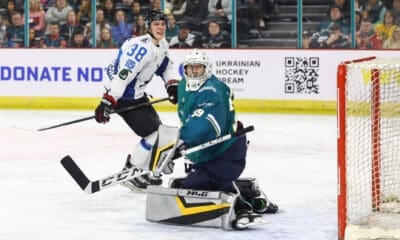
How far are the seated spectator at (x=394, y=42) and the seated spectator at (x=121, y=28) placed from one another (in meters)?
2.66

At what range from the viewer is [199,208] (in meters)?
4.58

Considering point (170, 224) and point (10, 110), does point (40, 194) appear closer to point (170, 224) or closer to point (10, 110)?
point (170, 224)

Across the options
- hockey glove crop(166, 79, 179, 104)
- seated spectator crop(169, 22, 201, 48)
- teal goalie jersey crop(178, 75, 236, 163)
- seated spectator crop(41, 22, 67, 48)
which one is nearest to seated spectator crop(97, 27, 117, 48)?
seated spectator crop(41, 22, 67, 48)

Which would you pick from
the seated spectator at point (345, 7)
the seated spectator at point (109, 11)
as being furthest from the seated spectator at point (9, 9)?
the seated spectator at point (345, 7)

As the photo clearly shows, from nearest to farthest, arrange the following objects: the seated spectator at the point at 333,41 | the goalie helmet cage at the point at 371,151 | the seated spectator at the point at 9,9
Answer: the goalie helmet cage at the point at 371,151
the seated spectator at the point at 333,41
the seated spectator at the point at 9,9

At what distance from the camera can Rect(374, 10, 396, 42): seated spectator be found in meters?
9.80

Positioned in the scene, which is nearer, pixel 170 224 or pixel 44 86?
pixel 170 224

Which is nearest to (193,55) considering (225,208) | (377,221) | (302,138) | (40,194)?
(225,208)

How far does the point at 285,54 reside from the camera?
9.86 metres

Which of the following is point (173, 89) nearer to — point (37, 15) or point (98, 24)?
point (98, 24)

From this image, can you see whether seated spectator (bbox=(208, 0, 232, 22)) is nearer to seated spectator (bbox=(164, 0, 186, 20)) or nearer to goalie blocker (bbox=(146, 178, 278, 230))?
seated spectator (bbox=(164, 0, 186, 20))

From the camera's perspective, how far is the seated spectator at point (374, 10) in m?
9.91

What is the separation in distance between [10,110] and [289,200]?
17.9 feet

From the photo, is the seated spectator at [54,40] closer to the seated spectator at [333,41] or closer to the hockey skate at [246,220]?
the seated spectator at [333,41]
